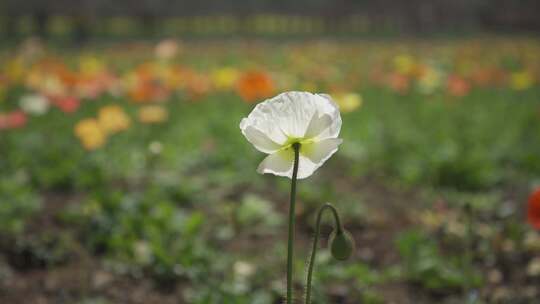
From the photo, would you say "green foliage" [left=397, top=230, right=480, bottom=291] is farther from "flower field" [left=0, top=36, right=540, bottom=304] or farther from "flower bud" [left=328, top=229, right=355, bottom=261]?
"flower bud" [left=328, top=229, right=355, bottom=261]

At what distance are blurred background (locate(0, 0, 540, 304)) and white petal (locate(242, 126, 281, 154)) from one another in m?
0.66

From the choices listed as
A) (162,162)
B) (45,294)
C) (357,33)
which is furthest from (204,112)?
(357,33)

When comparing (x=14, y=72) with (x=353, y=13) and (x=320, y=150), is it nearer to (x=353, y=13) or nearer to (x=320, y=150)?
(x=320, y=150)

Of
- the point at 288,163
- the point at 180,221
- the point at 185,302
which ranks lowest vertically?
the point at 185,302

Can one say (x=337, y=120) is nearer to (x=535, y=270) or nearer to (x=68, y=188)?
(x=535, y=270)

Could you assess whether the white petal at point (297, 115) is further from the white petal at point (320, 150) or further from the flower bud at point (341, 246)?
the flower bud at point (341, 246)

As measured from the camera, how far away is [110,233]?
6.13ft

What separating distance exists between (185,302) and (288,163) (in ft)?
2.80

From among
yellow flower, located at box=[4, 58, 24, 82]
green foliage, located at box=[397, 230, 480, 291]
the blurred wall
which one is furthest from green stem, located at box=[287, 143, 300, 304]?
the blurred wall

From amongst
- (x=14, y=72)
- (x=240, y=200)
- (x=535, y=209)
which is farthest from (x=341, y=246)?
(x=14, y=72)

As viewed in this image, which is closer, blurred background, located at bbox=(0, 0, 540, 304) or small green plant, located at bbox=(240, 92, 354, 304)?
small green plant, located at bbox=(240, 92, 354, 304)

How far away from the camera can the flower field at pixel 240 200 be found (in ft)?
5.31

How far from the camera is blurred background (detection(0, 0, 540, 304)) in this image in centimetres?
162

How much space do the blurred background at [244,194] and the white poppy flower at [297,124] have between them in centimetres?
63
